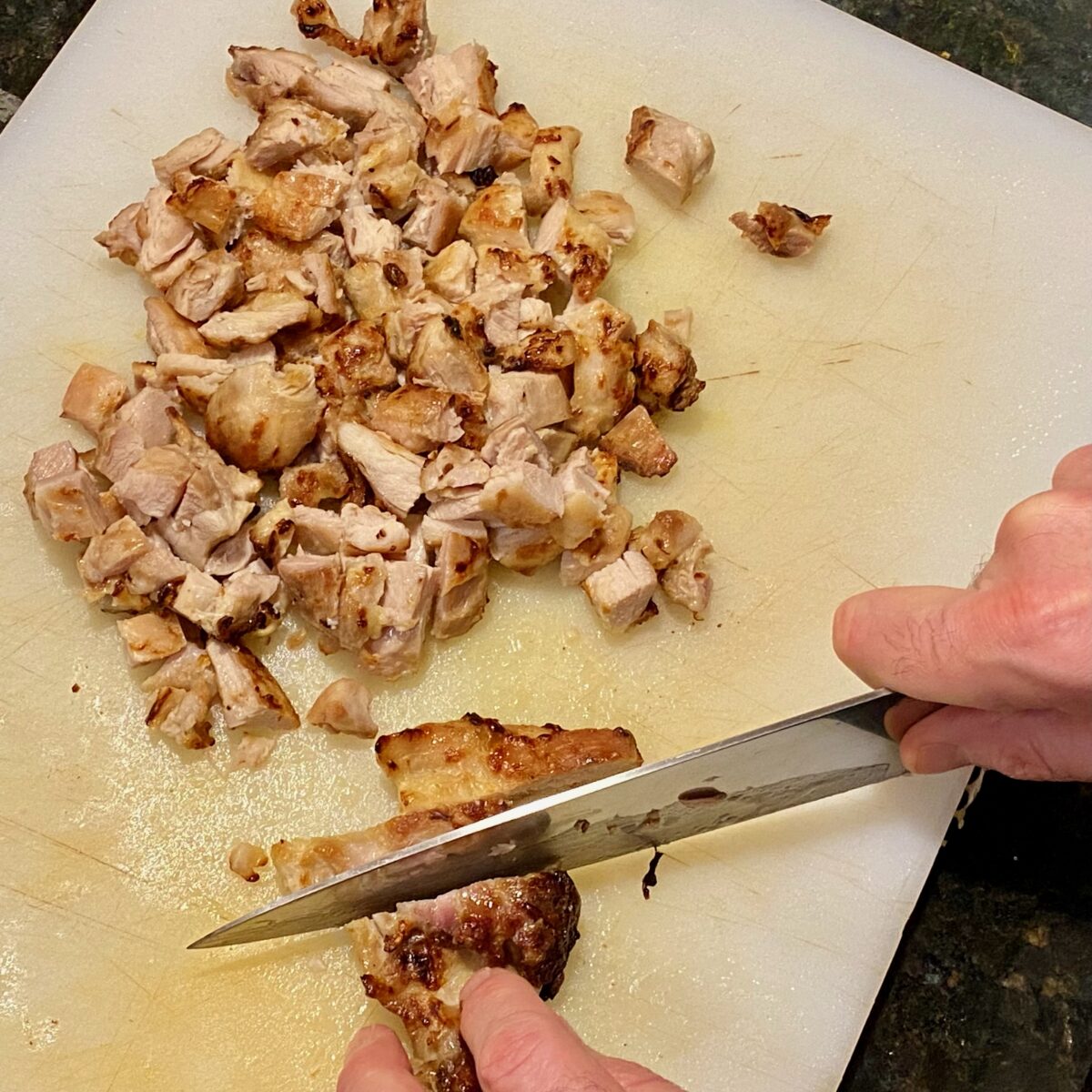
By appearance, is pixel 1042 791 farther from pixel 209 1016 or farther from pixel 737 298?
pixel 209 1016

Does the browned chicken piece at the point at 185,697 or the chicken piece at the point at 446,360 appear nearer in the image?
the browned chicken piece at the point at 185,697

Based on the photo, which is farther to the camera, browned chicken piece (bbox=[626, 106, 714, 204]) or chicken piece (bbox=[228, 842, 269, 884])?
browned chicken piece (bbox=[626, 106, 714, 204])

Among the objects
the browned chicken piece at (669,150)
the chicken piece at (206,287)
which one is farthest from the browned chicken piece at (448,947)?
the browned chicken piece at (669,150)

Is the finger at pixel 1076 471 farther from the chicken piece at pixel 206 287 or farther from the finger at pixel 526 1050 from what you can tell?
the chicken piece at pixel 206 287

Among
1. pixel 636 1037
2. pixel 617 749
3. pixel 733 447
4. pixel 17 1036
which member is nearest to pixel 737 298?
pixel 733 447

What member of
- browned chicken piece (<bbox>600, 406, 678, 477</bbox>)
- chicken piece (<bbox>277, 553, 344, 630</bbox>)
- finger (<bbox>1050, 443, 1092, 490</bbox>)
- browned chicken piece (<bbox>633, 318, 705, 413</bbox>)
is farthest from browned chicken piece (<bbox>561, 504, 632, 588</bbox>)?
finger (<bbox>1050, 443, 1092, 490</bbox>)

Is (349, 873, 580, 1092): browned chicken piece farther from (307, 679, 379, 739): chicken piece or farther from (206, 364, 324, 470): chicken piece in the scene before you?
(206, 364, 324, 470): chicken piece

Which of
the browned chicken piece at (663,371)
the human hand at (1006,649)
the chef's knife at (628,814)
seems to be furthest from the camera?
the browned chicken piece at (663,371)

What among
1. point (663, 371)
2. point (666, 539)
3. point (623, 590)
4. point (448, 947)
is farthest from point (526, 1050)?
point (663, 371)
